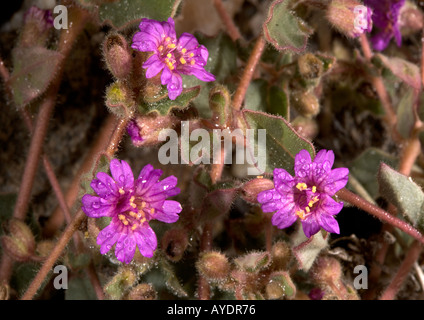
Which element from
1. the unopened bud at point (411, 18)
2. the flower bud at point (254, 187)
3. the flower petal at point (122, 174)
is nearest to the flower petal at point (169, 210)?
the flower petal at point (122, 174)

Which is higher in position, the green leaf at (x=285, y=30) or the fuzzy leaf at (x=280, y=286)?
the green leaf at (x=285, y=30)

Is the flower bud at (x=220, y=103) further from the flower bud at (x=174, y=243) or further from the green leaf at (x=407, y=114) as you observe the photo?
the green leaf at (x=407, y=114)

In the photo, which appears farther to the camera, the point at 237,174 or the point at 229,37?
the point at 237,174

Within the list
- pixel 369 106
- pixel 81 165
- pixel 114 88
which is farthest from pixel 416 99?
pixel 81 165

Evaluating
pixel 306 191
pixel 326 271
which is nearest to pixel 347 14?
pixel 306 191

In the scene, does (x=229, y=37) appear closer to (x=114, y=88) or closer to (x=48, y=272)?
(x=114, y=88)

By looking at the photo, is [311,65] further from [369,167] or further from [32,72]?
[32,72]
